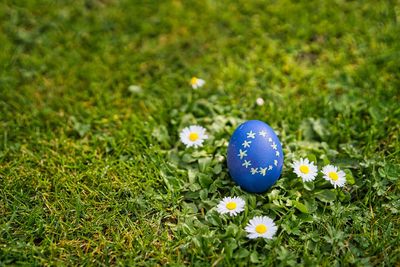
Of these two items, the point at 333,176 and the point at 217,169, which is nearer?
the point at 333,176

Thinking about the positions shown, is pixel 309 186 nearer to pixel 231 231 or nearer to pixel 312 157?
pixel 312 157

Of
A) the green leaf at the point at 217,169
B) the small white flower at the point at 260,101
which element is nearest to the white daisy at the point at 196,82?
the small white flower at the point at 260,101

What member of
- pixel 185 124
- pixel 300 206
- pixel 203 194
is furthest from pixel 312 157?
pixel 185 124

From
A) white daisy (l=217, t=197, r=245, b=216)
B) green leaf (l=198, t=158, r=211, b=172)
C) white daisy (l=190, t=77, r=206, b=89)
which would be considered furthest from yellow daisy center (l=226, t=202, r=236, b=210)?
white daisy (l=190, t=77, r=206, b=89)

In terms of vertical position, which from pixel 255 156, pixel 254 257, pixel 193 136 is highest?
pixel 255 156

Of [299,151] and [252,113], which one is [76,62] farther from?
[299,151]

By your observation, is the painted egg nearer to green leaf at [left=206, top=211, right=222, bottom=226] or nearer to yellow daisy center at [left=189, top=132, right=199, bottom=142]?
green leaf at [left=206, top=211, right=222, bottom=226]

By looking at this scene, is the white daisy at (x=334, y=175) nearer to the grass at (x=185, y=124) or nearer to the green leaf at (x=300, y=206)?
the grass at (x=185, y=124)

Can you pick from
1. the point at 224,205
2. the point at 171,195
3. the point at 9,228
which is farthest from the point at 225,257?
the point at 9,228
